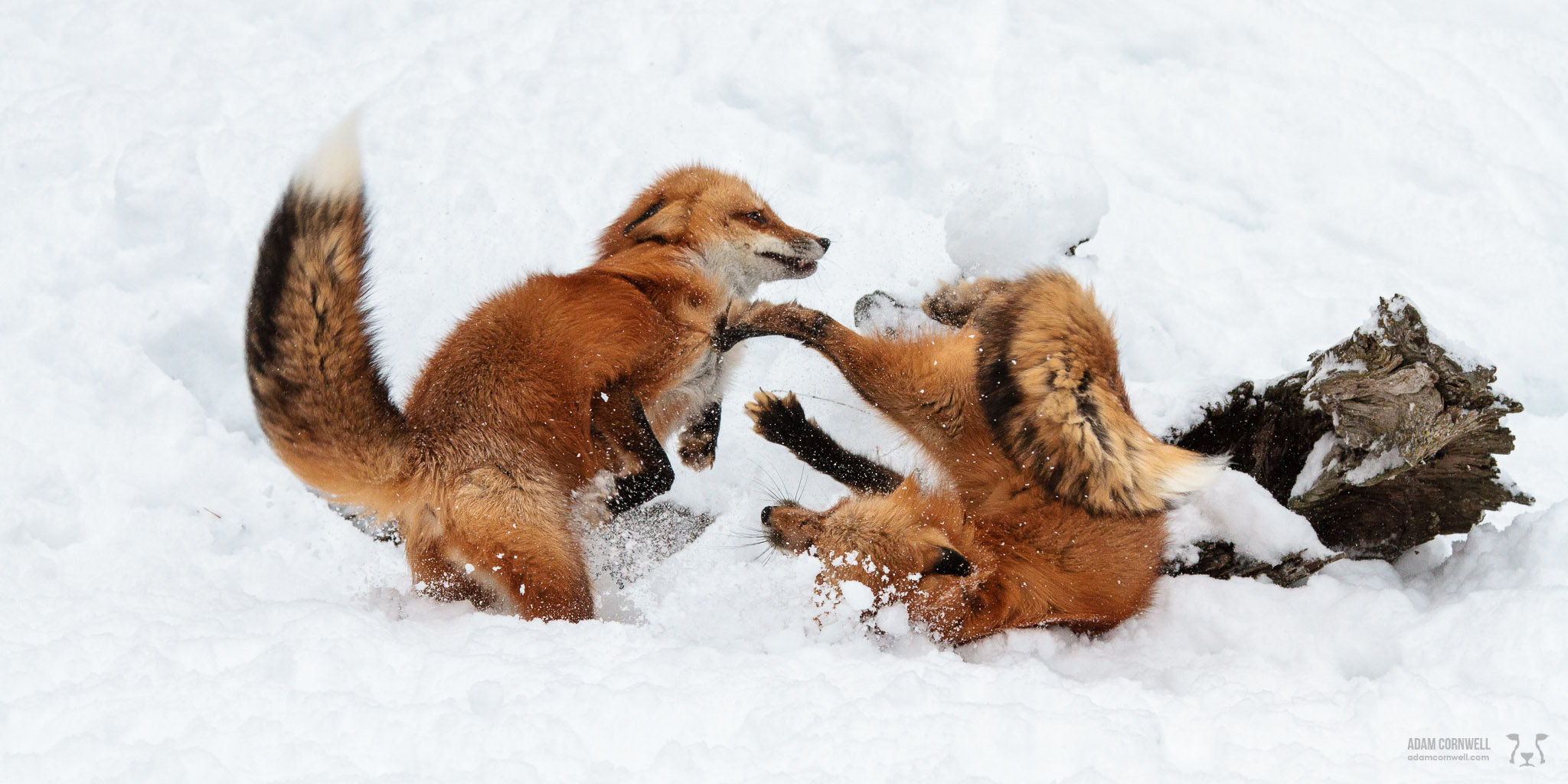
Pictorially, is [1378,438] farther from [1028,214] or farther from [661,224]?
[661,224]

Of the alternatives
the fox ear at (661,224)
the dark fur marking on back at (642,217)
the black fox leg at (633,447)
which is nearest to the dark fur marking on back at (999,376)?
the black fox leg at (633,447)

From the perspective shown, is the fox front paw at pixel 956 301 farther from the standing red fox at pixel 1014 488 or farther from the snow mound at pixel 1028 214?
the snow mound at pixel 1028 214

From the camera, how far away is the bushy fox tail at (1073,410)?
3381mm

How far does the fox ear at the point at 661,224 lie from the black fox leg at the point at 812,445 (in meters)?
0.88

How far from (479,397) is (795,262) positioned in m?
1.67

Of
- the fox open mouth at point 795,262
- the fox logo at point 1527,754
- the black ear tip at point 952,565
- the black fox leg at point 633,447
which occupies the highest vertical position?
the fox open mouth at point 795,262

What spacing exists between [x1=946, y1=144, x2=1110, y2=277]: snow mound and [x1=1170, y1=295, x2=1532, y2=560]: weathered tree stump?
1330 mm

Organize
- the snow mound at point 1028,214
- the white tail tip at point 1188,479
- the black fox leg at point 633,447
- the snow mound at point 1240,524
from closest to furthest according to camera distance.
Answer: the white tail tip at point 1188,479 → the snow mound at point 1240,524 → the black fox leg at point 633,447 → the snow mound at point 1028,214

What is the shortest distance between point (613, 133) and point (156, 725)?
193 inches

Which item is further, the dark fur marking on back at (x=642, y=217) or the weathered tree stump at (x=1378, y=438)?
the dark fur marking on back at (x=642, y=217)

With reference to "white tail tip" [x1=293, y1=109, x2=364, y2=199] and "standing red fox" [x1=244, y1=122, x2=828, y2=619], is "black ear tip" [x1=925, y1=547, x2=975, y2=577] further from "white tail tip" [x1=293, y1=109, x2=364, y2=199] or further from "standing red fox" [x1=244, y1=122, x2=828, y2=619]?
"white tail tip" [x1=293, y1=109, x2=364, y2=199]

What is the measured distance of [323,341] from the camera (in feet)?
11.6

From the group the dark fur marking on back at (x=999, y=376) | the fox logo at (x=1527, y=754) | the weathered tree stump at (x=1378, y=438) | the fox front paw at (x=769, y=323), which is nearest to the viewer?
the fox logo at (x=1527, y=754)

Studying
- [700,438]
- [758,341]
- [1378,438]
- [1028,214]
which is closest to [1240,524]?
[1378,438]
